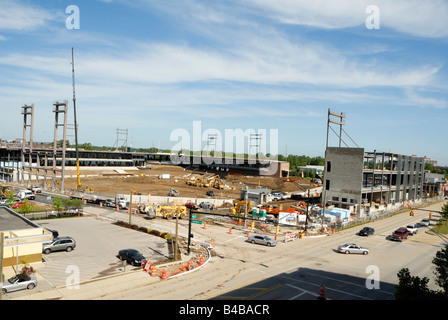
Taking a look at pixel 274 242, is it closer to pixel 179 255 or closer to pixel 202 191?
pixel 179 255

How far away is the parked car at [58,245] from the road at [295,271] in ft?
39.8

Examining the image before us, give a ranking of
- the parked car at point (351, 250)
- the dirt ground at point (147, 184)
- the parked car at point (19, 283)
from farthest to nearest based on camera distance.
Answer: the dirt ground at point (147, 184) → the parked car at point (351, 250) → the parked car at point (19, 283)

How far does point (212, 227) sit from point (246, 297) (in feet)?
81.4

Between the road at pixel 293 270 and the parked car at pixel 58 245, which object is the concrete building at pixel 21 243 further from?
the road at pixel 293 270

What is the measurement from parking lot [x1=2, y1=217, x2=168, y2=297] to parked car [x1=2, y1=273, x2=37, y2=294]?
370mm

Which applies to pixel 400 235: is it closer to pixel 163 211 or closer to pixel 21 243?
pixel 163 211

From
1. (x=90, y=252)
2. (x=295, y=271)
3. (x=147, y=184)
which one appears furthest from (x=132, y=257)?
(x=147, y=184)

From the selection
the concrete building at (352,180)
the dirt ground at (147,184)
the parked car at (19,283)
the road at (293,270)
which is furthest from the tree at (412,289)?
the dirt ground at (147,184)

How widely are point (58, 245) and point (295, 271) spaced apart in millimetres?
22117

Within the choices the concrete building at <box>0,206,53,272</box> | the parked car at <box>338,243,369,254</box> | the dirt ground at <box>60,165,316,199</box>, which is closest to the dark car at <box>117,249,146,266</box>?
the concrete building at <box>0,206,53,272</box>

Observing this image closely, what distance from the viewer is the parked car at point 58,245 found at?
29.4 m

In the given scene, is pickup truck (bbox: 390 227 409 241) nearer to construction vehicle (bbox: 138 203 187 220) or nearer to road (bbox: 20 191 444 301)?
road (bbox: 20 191 444 301)

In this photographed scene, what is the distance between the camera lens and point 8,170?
3398 inches

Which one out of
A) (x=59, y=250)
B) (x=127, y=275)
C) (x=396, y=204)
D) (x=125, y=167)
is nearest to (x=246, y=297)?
(x=127, y=275)
